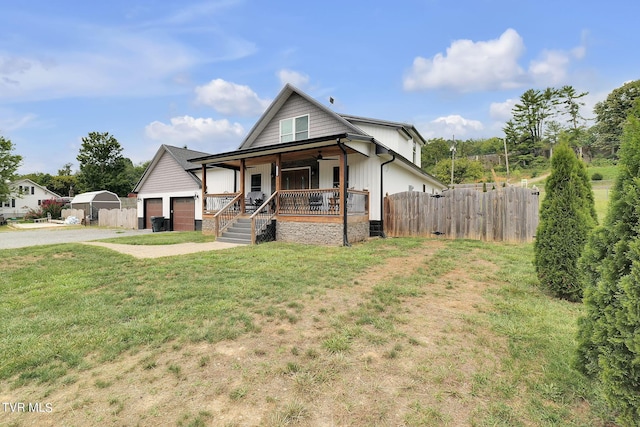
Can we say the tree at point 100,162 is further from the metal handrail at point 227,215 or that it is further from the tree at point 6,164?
the metal handrail at point 227,215

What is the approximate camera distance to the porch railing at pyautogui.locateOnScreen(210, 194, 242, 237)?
490 inches

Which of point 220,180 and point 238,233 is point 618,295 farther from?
point 220,180

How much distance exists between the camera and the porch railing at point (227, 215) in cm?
1245

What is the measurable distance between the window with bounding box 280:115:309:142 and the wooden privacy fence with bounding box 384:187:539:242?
5.21 metres

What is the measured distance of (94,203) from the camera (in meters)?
29.1

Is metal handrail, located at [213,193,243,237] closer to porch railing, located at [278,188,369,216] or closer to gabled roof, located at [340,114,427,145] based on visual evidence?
porch railing, located at [278,188,369,216]

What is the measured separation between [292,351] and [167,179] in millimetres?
20508

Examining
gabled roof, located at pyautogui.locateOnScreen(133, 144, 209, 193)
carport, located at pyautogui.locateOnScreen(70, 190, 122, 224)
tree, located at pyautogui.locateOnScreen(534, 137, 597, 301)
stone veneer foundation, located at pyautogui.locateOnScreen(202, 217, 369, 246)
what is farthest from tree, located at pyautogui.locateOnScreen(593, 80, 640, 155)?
carport, located at pyautogui.locateOnScreen(70, 190, 122, 224)

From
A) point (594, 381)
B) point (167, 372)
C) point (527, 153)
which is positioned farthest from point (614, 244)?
point (527, 153)

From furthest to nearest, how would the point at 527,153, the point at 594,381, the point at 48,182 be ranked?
the point at 48,182 < the point at 527,153 < the point at 594,381

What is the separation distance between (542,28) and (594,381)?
14.4 metres

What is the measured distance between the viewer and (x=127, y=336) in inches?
133

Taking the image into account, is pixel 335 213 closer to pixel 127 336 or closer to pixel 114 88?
pixel 127 336

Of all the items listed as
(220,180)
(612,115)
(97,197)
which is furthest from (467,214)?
(612,115)
